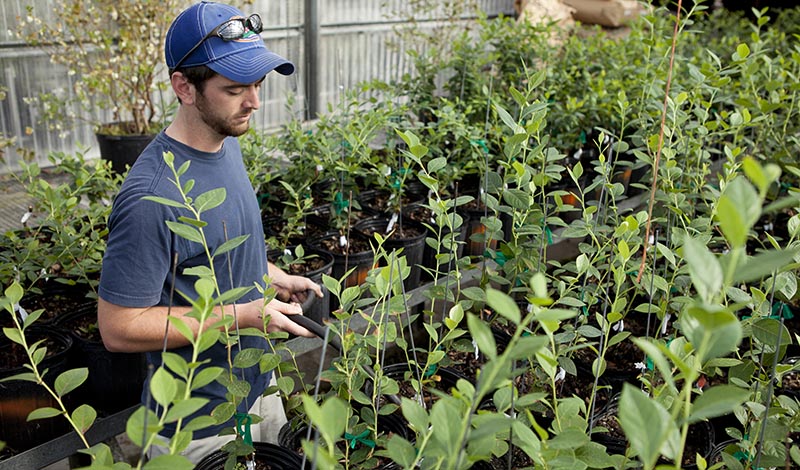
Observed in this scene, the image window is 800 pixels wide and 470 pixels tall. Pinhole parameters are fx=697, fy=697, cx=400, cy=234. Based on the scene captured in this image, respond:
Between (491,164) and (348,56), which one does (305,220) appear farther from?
(348,56)

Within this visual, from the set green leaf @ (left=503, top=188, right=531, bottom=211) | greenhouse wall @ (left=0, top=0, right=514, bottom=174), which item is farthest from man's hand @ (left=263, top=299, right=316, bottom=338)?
greenhouse wall @ (left=0, top=0, right=514, bottom=174)

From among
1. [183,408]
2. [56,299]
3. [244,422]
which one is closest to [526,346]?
[183,408]

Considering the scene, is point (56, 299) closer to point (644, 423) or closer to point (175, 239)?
point (175, 239)

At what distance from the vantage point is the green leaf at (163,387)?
63cm

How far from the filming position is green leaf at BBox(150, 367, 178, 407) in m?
0.63

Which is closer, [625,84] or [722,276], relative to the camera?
[722,276]

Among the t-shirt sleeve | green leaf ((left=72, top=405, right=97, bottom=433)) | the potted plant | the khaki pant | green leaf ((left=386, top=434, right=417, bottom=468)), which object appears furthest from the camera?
the potted plant

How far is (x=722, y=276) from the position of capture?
1.64 ft

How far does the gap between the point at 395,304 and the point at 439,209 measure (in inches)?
12.1

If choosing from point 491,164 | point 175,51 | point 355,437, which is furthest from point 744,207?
point 491,164

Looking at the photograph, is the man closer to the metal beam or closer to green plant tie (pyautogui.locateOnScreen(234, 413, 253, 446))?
green plant tie (pyautogui.locateOnScreen(234, 413, 253, 446))

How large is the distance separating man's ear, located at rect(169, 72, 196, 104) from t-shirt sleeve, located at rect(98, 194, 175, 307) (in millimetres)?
280

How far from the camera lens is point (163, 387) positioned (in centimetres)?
65

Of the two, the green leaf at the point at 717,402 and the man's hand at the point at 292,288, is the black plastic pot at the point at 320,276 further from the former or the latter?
the green leaf at the point at 717,402
